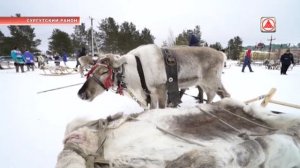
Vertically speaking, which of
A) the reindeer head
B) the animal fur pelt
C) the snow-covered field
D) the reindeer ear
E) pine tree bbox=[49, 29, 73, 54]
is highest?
pine tree bbox=[49, 29, 73, 54]

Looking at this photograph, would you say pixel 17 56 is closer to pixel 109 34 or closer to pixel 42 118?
pixel 42 118

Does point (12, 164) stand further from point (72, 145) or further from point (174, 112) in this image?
point (174, 112)

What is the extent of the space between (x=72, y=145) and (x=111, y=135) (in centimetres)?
29

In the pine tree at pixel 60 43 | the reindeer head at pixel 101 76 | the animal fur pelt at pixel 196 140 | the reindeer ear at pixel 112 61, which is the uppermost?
the pine tree at pixel 60 43

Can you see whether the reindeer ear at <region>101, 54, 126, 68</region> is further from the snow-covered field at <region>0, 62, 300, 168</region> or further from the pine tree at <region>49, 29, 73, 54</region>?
the pine tree at <region>49, 29, 73, 54</region>

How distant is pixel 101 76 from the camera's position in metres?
3.13

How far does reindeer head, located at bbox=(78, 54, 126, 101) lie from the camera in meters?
3.09

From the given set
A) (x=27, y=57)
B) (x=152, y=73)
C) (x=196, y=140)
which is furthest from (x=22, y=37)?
(x=196, y=140)

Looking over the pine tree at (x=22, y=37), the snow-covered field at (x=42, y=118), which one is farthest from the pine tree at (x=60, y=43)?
the snow-covered field at (x=42, y=118)

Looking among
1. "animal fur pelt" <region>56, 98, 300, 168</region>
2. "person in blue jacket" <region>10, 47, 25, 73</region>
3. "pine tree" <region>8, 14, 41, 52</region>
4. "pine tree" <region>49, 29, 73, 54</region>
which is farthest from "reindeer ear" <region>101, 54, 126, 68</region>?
"pine tree" <region>49, 29, 73, 54</region>

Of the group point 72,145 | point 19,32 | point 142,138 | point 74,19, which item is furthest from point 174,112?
point 19,32

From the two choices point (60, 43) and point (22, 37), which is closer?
point (22, 37)

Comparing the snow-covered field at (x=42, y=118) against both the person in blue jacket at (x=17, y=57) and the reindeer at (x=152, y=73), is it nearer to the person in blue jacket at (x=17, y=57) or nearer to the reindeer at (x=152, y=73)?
the reindeer at (x=152, y=73)

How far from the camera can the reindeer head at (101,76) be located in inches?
122
